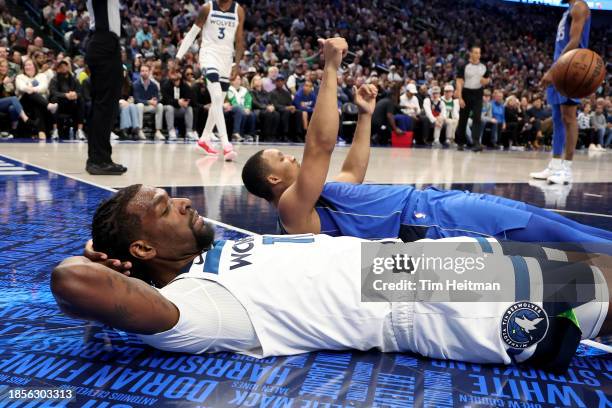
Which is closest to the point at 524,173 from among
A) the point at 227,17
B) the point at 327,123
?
the point at 227,17

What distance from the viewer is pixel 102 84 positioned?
167 inches

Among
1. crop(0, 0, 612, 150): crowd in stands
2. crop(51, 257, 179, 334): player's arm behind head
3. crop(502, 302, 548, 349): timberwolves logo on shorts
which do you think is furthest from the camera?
crop(0, 0, 612, 150): crowd in stands

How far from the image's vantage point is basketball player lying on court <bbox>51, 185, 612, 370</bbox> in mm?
1378

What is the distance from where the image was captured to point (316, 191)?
72.7 inches

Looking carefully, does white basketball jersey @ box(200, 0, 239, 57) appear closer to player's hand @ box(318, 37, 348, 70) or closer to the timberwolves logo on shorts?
→ player's hand @ box(318, 37, 348, 70)

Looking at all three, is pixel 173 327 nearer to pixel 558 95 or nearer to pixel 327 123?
pixel 327 123

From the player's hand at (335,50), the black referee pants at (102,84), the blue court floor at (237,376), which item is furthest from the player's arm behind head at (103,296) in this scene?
the black referee pants at (102,84)

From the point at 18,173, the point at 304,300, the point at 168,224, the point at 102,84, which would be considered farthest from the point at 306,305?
the point at 18,173

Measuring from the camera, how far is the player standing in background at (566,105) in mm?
5203

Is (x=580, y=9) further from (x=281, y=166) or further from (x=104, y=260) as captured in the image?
(x=104, y=260)

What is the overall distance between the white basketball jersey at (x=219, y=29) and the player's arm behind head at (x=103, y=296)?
5.49 m

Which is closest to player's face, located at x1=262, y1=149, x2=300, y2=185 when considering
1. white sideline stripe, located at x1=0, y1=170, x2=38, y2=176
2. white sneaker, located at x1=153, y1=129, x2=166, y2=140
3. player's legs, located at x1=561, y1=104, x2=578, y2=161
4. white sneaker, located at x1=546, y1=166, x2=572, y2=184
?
white sideline stripe, located at x1=0, y1=170, x2=38, y2=176

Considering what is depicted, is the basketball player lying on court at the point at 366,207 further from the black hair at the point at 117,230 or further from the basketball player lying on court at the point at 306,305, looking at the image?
the black hair at the point at 117,230

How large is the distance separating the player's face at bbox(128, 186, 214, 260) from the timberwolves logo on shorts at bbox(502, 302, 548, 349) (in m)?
0.79
